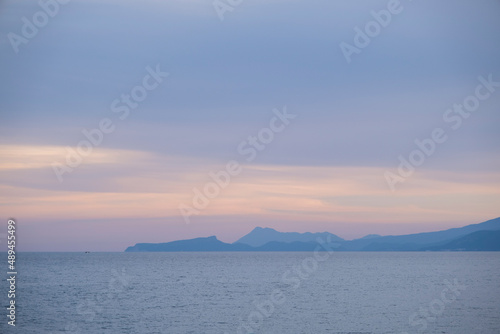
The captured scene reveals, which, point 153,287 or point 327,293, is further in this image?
point 153,287

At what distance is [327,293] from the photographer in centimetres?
6962

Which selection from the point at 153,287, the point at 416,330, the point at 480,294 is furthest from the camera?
the point at 153,287

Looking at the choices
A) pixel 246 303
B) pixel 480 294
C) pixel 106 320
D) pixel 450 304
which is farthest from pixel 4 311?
pixel 480 294

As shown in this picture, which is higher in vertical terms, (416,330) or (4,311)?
(4,311)

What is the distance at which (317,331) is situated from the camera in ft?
141

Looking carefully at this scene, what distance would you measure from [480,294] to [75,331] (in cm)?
4798

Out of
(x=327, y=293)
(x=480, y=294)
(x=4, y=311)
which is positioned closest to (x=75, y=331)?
(x=4, y=311)

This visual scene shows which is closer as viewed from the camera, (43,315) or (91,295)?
(43,315)

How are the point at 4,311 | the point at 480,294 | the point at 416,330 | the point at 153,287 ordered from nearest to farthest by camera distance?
the point at 416,330, the point at 4,311, the point at 480,294, the point at 153,287

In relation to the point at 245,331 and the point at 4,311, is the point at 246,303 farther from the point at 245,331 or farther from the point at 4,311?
the point at 4,311

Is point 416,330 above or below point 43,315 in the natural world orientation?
below

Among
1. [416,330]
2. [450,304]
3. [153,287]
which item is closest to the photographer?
[416,330]

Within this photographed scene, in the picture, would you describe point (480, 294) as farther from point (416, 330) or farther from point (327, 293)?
point (416, 330)

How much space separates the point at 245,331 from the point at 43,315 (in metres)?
21.4
